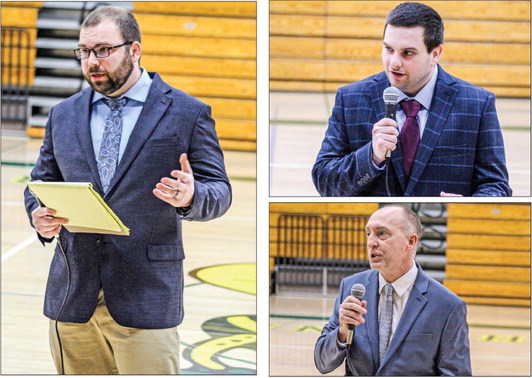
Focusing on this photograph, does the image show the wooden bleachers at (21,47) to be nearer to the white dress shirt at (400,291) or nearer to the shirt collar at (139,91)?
the shirt collar at (139,91)

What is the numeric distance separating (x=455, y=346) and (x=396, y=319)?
0.61ft

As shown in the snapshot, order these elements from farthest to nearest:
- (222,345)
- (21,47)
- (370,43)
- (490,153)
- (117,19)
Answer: (21,47) → (370,43) → (222,345) → (117,19) → (490,153)

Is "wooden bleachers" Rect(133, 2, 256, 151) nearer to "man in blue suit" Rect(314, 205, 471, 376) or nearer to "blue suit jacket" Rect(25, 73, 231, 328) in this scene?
"blue suit jacket" Rect(25, 73, 231, 328)

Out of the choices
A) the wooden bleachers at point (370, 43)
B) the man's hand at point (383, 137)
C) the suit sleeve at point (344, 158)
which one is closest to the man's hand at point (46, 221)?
the suit sleeve at point (344, 158)

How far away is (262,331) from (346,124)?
74 centimetres

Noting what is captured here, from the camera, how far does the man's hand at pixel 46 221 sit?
2.36 meters

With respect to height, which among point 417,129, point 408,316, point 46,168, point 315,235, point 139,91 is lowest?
point 408,316

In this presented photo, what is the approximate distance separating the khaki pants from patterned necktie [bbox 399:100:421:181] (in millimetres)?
851

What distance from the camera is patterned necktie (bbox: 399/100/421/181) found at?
2336mm

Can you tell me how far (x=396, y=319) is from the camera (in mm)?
2525

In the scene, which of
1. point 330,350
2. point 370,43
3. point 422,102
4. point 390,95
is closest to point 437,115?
point 422,102

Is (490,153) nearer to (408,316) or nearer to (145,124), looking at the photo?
(408,316)

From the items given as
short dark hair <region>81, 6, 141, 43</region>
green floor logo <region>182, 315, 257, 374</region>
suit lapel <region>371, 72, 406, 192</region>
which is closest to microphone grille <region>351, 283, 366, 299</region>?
suit lapel <region>371, 72, 406, 192</region>

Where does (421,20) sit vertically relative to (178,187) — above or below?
above
